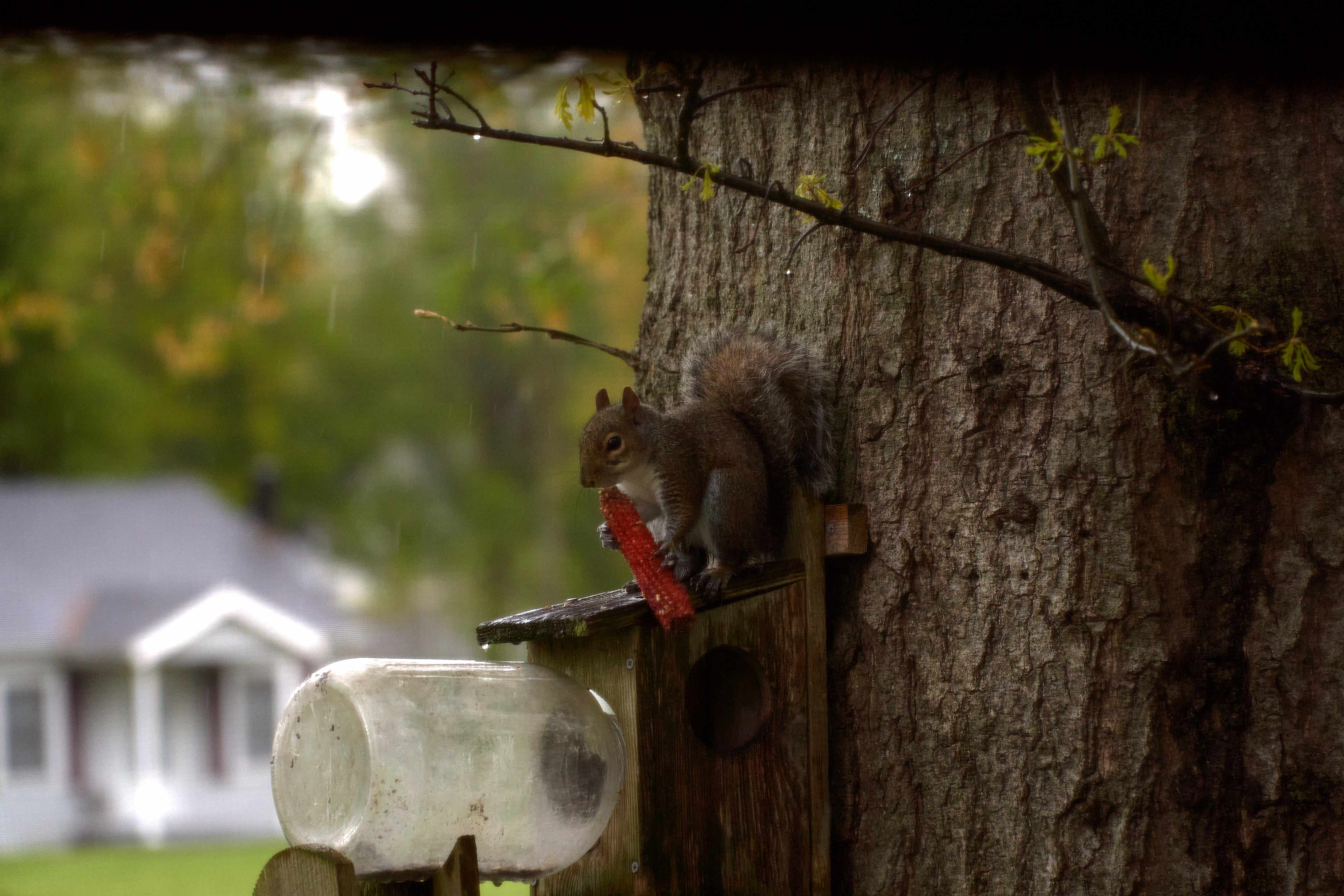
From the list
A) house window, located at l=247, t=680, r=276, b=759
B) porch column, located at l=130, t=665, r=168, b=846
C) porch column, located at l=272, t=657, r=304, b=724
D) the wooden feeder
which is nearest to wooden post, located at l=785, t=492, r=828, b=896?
the wooden feeder

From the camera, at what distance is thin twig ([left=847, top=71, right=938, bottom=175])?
52.1 inches

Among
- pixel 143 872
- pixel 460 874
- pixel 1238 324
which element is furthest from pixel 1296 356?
pixel 143 872

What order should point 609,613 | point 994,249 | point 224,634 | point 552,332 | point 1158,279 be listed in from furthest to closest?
point 224,634
point 552,332
point 609,613
point 994,249
point 1158,279

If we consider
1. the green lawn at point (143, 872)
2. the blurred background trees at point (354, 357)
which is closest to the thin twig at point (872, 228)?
the green lawn at point (143, 872)

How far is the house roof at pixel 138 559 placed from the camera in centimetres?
1261

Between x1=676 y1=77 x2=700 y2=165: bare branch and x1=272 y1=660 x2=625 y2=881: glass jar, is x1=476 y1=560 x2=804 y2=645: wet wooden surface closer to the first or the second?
x1=272 y1=660 x2=625 y2=881: glass jar

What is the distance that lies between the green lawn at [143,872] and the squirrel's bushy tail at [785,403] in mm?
5166

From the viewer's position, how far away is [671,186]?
165 centimetres

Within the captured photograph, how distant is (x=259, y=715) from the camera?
12.6 m

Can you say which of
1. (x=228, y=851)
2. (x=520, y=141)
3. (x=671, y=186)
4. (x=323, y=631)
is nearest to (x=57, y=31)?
(x=520, y=141)

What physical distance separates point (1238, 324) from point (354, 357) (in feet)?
41.3

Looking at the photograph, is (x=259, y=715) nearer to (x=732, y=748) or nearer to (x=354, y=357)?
(x=354, y=357)

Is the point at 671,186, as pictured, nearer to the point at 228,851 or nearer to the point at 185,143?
the point at 185,143

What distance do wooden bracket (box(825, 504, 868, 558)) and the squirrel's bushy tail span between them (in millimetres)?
39
